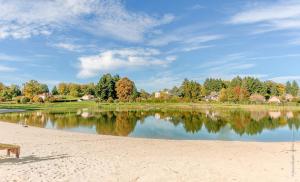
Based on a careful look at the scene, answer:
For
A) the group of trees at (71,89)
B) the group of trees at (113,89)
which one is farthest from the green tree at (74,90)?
the group of trees at (113,89)

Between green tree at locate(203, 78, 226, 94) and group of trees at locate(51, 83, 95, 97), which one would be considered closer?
green tree at locate(203, 78, 226, 94)

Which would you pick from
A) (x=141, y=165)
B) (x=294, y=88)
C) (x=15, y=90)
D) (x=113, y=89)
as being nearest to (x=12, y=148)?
(x=141, y=165)

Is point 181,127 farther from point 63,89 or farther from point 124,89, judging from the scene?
point 63,89

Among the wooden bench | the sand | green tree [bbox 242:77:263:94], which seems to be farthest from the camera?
green tree [bbox 242:77:263:94]

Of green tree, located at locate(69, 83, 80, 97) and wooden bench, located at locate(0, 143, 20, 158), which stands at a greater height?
green tree, located at locate(69, 83, 80, 97)

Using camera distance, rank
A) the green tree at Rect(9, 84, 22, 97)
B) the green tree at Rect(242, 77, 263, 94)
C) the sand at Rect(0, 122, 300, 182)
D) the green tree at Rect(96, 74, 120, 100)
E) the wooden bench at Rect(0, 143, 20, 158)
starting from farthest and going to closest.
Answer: the green tree at Rect(242, 77, 263, 94) < the green tree at Rect(9, 84, 22, 97) < the green tree at Rect(96, 74, 120, 100) < the wooden bench at Rect(0, 143, 20, 158) < the sand at Rect(0, 122, 300, 182)

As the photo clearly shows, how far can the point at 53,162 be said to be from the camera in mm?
13617

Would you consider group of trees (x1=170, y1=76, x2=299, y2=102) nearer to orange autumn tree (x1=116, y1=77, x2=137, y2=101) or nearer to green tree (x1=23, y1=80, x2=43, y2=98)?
orange autumn tree (x1=116, y1=77, x2=137, y2=101)

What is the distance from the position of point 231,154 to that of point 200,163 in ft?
13.3

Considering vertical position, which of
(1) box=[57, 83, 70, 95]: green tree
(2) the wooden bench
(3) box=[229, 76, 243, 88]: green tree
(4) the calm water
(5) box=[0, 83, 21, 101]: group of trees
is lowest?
(4) the calm water

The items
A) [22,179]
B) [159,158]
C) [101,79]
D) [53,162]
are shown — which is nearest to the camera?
[22,179]

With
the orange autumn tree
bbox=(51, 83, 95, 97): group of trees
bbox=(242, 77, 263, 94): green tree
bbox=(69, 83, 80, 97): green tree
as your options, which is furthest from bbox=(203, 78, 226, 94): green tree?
bbox=(69, 83, 80, 97): green tree

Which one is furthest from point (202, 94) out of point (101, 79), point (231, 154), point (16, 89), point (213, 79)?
point (231, 154)

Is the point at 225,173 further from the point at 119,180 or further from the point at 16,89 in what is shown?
the point at 16,89
